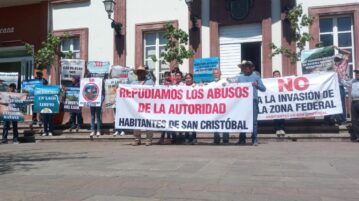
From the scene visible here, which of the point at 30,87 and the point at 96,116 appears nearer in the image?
the point at 96,116

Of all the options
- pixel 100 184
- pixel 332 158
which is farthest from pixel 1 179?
pixel 332 158

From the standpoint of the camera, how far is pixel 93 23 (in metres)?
20.2

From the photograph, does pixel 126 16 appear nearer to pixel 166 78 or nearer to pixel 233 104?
pixel 166 78

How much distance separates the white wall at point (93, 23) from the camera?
784 inches

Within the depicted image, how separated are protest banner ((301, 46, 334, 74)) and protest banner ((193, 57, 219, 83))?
2.93 metres

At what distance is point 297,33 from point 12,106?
31.1 feet

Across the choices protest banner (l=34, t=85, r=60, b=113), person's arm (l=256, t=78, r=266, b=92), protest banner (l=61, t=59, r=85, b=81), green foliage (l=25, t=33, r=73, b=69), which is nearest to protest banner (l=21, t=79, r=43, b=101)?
protest banner (l=34, t=85, r=60, b=113)

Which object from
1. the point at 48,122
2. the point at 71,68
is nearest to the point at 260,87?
the point at 48,122

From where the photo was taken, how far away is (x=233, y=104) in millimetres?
12133

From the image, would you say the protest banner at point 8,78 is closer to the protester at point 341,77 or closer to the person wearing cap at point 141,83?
the person wearing cap at point 141,83

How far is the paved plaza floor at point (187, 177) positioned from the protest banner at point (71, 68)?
25.9 ft

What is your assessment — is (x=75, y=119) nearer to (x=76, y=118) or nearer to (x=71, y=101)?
(x=76, y=118)

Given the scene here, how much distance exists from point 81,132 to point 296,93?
277 inches

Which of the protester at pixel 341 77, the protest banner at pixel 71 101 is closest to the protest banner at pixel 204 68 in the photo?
the protester at pixel 341 77
